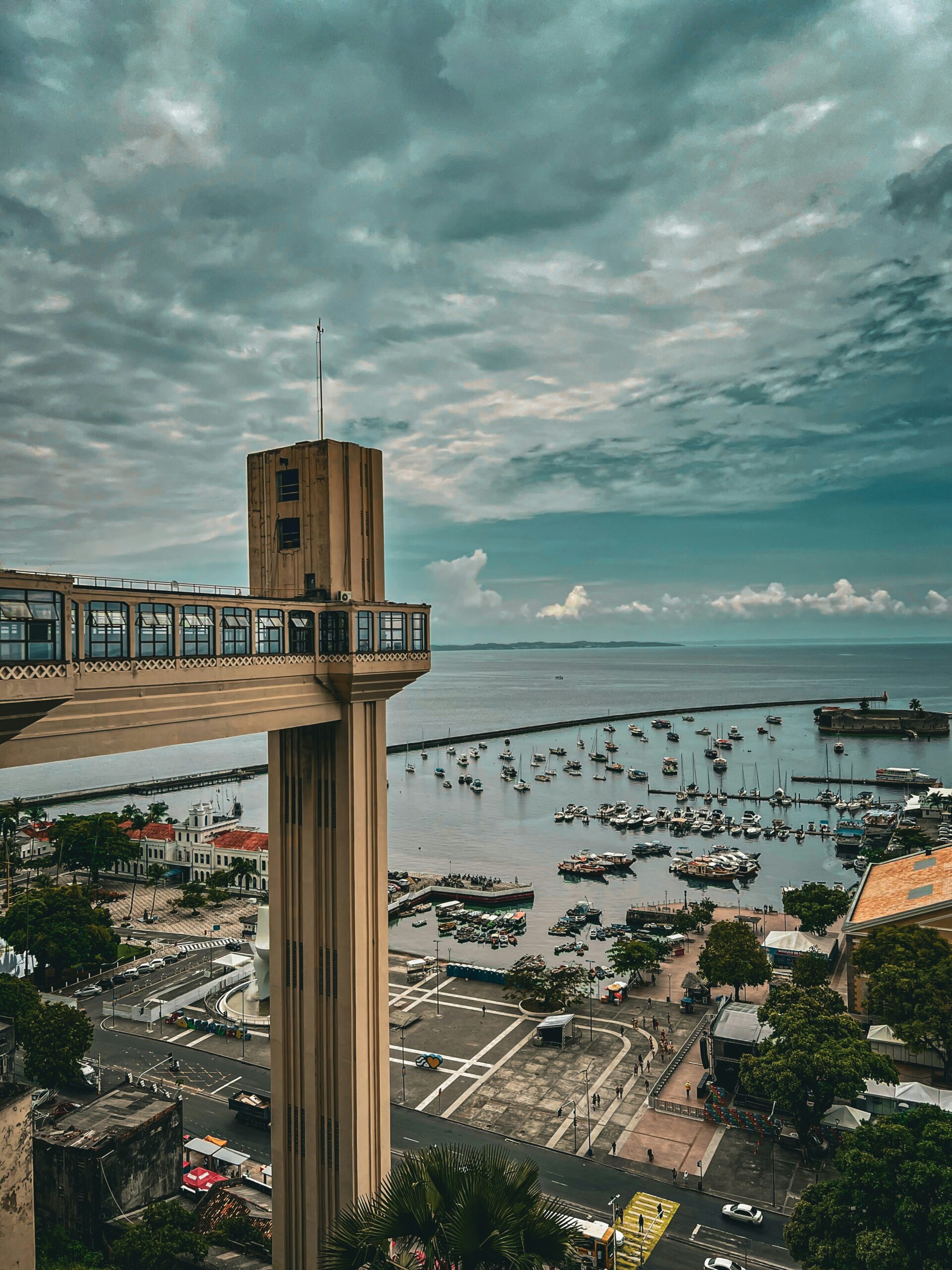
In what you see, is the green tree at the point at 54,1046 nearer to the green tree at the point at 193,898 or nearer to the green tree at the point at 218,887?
the green tree at the point at 193,898

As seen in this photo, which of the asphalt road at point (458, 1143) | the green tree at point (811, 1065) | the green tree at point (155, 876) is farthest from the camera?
the green tree at point (155, 876)

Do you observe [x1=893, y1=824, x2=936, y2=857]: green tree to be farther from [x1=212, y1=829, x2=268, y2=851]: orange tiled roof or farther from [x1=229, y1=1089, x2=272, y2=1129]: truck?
[x1=229, y1=1089, x2=272, y2=1129]: truck

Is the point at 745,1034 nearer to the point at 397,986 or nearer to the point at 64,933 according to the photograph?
the point at 397,986

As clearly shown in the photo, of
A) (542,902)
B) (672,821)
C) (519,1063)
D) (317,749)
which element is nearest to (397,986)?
(519,1063)

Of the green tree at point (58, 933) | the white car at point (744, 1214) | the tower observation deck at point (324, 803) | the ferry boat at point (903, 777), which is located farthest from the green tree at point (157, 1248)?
the ferry boat at point (903, 777)

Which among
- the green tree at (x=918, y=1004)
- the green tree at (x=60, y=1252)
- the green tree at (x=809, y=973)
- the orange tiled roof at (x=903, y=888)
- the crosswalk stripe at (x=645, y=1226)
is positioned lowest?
the crosswalk stripe at (x=645, y=1226)

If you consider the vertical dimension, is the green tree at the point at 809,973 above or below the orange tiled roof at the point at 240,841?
above
